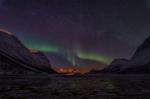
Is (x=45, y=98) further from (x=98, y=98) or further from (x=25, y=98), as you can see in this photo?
(x=98, y=98)

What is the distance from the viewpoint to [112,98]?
18406mm

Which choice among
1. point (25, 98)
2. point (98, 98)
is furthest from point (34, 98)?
point (98, 98)

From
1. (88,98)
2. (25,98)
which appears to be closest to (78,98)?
(88,98)

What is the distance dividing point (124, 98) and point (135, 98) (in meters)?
0.75

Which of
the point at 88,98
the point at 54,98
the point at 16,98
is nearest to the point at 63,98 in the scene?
the point at 54,98

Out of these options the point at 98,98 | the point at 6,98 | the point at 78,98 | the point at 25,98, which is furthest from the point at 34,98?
the point at 98,98

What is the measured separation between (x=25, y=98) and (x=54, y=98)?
203 centimetres

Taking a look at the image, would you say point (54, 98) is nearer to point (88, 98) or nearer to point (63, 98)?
point (63, 98)

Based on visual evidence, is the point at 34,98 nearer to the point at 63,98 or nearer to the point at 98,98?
the point at 63,98

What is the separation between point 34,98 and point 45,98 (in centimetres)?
77

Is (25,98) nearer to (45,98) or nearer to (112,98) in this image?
(45,98)

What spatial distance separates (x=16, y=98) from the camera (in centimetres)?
1831

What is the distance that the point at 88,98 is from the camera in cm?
1877

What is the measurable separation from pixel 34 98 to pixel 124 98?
6.33 m
